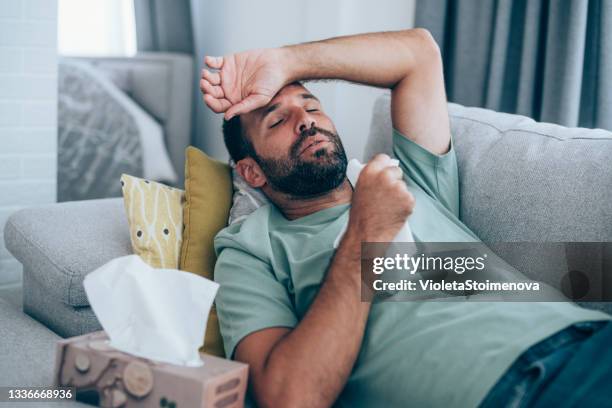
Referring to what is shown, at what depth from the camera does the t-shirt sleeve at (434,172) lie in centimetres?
167

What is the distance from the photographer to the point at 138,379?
1.15m

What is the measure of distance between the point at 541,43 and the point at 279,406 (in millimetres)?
1550

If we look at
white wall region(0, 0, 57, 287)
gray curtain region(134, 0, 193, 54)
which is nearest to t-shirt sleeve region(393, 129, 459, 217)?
white wall region(0, 0, 57, 287)

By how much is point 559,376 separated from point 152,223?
947mm

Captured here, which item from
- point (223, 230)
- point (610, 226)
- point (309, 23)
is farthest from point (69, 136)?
point (610, 226)

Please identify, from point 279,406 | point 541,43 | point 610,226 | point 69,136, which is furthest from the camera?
point 69,136

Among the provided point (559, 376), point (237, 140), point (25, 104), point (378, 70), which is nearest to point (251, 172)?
point (237, 140)

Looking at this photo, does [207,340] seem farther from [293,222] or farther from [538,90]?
[538,90]

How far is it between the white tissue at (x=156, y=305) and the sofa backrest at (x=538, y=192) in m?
0.74

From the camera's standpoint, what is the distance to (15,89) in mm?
2326

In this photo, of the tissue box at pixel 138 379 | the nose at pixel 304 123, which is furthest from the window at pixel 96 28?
the tissue box at pixel 138 379

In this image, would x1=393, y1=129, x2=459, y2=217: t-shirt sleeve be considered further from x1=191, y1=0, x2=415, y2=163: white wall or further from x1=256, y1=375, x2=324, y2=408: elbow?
x1=191, y1=0, x2=415, y2=163: white wall

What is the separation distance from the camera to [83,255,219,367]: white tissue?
115cm

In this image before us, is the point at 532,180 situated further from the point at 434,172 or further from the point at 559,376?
the point at 559,376
